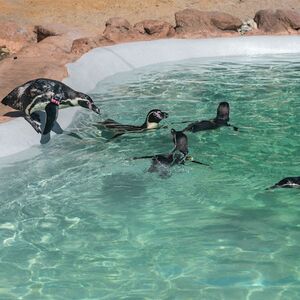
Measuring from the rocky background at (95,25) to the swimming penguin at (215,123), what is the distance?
2885 millimetres

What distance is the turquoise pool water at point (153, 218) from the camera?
452 cm

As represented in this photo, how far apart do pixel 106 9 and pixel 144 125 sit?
15.1 metres

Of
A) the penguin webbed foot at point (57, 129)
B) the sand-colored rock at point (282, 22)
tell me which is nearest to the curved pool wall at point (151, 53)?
the penguin webbed foot at point (57, 129)

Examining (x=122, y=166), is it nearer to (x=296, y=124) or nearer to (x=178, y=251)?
(x=178, y=251)

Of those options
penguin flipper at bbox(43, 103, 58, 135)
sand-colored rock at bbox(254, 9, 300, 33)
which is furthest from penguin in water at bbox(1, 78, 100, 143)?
sand-colored rock at bbox(254, 9, 300, 33)

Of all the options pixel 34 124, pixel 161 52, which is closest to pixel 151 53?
pixel 161 52

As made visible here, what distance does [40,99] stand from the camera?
847cm

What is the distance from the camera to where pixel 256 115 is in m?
9.69

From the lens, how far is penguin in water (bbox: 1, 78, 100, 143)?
838 centimetres

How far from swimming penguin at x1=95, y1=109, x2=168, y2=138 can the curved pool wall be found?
999 mm

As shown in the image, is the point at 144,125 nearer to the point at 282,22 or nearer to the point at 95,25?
the point at 282,22

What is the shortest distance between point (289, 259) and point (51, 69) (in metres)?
8.09

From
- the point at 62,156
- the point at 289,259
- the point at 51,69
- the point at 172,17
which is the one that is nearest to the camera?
the point at 289,259

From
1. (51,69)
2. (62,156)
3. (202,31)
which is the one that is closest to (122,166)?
(62,156)
